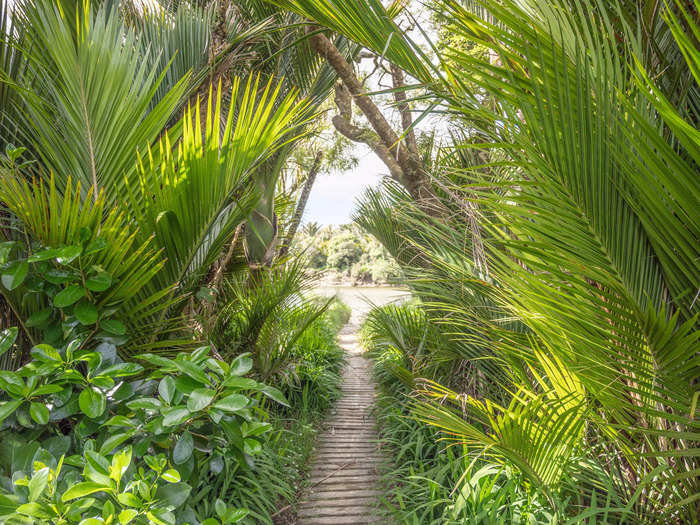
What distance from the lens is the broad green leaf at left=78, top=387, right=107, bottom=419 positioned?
96 centimetres

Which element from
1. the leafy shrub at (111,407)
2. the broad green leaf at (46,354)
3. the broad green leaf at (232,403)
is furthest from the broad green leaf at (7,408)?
the broad green leaf at (232,403)

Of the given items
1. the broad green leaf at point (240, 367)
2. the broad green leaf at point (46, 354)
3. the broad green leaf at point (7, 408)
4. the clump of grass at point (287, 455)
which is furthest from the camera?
the clump of grass at point (287, 455)

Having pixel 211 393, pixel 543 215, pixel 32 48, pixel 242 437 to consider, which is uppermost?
pixel 32 48

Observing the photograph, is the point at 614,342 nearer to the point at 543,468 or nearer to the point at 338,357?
the point at 543,468

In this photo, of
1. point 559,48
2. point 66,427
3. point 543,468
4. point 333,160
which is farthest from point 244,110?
point 333,160

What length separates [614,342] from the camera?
36.2 inches

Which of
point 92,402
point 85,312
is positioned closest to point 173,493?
point 92,402

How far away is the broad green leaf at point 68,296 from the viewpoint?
1045 millimetres

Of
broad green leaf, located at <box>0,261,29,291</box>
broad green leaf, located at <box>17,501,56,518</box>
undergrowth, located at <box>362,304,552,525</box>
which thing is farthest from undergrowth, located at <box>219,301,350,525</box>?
broad green leaf, located at <box>0,261,29,291</box>

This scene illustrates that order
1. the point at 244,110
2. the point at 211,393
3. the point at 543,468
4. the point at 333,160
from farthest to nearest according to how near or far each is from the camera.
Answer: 1. the point at 333,160
2. the point at 244,110
3. the point at 543,468
4. the point at 211,393

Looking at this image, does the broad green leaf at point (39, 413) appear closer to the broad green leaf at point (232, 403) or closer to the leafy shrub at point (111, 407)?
the leafy shrub at point (111, 407)

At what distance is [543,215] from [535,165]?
0.39 ft

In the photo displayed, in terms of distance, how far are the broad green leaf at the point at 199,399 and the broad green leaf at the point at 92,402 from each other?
0.26 m

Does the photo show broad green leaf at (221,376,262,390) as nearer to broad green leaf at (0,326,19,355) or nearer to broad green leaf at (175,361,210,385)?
broad green leaf at (175,361,210,385)
